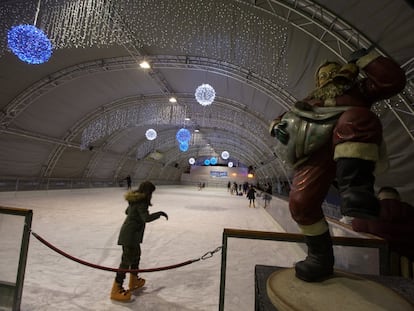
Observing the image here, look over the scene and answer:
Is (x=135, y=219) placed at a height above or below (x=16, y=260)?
above

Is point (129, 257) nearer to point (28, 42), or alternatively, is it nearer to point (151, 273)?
point (151, 273)

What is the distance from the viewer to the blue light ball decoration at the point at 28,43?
4.22 metres

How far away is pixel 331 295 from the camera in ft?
3.95

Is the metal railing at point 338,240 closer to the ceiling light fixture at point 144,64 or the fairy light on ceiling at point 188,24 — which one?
the fairy light on ceiling at point 188,24

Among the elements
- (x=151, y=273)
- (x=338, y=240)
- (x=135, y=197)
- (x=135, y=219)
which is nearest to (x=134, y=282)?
(x=151, y=273)

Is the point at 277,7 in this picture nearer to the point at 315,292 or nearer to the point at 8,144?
the point at 315,292

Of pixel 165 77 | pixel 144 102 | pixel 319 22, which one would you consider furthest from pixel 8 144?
pixel 319 22

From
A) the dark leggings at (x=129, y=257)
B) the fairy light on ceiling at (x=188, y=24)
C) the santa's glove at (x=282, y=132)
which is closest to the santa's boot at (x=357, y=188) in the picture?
the santa's glove at (x=282, y=132)

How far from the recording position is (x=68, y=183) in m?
17.0

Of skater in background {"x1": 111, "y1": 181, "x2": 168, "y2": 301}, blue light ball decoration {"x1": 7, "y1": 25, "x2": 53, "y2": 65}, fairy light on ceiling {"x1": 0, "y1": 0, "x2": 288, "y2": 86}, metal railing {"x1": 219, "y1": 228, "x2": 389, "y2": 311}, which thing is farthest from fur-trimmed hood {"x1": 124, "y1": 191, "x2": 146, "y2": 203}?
fairy light on ceiling {"x1": 0, "y1": 0, "x2": 288, "y2": 86}

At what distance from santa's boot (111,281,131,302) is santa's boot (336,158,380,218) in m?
2.76

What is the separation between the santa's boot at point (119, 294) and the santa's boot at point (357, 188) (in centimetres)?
276

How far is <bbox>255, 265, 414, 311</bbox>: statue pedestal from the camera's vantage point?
112 cm

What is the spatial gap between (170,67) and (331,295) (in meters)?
9.60
